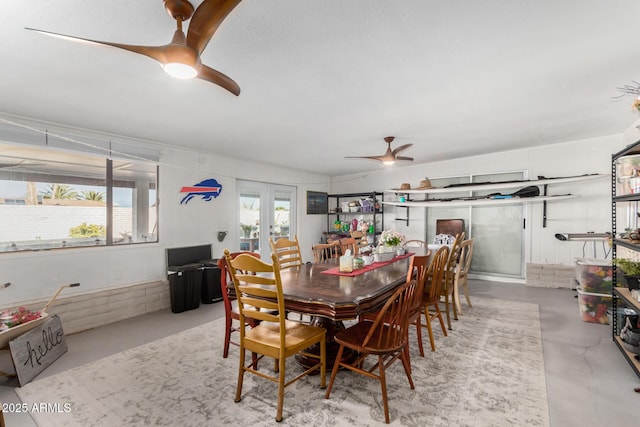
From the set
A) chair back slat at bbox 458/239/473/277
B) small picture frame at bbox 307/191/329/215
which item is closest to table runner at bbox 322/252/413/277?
chair back slat at bbox 458/239/473/277

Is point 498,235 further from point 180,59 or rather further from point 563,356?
point 180,59

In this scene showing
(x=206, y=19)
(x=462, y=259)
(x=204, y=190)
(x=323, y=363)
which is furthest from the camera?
(x=204, y=190)

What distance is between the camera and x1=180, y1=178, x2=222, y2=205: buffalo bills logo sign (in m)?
4.70

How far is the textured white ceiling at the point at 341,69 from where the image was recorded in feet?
5.50

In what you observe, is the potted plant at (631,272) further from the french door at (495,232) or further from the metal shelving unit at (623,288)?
the french door at (495,232)

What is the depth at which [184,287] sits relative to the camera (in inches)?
164

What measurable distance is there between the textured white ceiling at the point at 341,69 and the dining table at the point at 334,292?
1679 millimetres

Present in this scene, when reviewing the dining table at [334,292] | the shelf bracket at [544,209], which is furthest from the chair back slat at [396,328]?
the shelf bracket at [544,209]

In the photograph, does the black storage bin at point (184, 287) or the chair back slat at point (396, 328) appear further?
the black storage bin at point (184, 287)

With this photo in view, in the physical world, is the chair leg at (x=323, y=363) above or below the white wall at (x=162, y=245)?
below

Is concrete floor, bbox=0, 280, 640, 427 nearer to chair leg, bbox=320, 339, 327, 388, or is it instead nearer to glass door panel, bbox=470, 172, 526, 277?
glass door panel, bbox=470, 172, 526, 277

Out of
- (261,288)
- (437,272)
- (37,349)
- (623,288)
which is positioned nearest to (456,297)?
(437,272)

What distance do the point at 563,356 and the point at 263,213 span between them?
199 inches

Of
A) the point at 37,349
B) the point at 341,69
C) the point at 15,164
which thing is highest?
the point at 341,69
